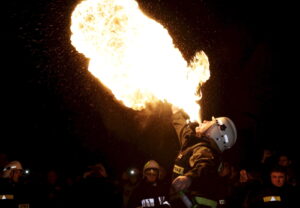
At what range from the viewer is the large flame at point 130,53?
6.71 metres

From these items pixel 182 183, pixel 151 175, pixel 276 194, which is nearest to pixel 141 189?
pixel 151 175

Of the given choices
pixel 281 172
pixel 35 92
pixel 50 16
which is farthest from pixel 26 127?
pixel 281 172

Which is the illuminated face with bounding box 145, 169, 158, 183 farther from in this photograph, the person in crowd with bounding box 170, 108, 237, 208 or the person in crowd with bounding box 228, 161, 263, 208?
the person in crowd with bounding box 170, 108, 237, 208

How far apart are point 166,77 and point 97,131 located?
1006 cm

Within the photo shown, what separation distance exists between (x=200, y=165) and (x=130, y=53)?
10.8 ft

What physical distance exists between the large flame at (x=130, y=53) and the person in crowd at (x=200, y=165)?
51.4 inches

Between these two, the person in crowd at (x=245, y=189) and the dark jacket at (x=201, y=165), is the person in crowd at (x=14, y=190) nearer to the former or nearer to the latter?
the dark jacket at (x=201, y=165)

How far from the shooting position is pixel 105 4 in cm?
734

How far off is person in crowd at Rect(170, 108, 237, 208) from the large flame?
51.4 inches

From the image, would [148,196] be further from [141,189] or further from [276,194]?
[276,194]

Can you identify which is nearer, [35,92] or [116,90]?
[116,90]

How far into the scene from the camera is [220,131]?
17.4ft

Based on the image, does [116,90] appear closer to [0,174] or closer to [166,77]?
[166,77]

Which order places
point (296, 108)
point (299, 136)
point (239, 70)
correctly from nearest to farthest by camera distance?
point (299, 136) → point (296, 108) → point (239, 70)
